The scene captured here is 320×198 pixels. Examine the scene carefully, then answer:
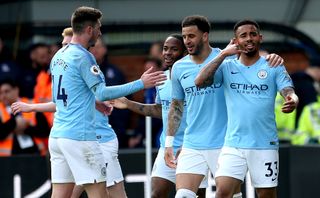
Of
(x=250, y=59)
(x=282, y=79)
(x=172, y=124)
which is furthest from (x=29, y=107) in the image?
(x=282, y=79)

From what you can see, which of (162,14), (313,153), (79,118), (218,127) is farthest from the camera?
(162,14)

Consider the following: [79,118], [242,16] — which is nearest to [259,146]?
[79,118]

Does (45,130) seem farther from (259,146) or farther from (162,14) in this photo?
(259,146)

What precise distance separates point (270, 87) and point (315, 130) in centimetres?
452

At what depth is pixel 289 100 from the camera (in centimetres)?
1154

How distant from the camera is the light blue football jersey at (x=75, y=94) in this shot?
11.6 meters

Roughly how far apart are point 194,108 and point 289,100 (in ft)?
4.23

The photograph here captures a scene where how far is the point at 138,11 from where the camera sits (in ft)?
57.7

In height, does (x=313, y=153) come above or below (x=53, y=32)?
below

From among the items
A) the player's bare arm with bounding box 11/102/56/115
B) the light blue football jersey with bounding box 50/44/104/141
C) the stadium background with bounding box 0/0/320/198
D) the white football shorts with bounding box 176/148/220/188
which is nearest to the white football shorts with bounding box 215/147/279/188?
the white football shorts with bounding box 176/148/220/188

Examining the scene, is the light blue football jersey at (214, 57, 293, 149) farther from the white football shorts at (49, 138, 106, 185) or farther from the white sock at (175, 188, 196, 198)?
the white football shorts at (49, 138, 106, 185)

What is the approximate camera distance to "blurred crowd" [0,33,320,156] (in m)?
→ 16.0

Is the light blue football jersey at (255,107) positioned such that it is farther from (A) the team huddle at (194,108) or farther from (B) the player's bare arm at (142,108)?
(B) the player's bare arm at (142,108)

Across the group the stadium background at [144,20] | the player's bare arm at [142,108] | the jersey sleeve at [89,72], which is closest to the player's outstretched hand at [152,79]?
the jersey sleeve at [89,72]
